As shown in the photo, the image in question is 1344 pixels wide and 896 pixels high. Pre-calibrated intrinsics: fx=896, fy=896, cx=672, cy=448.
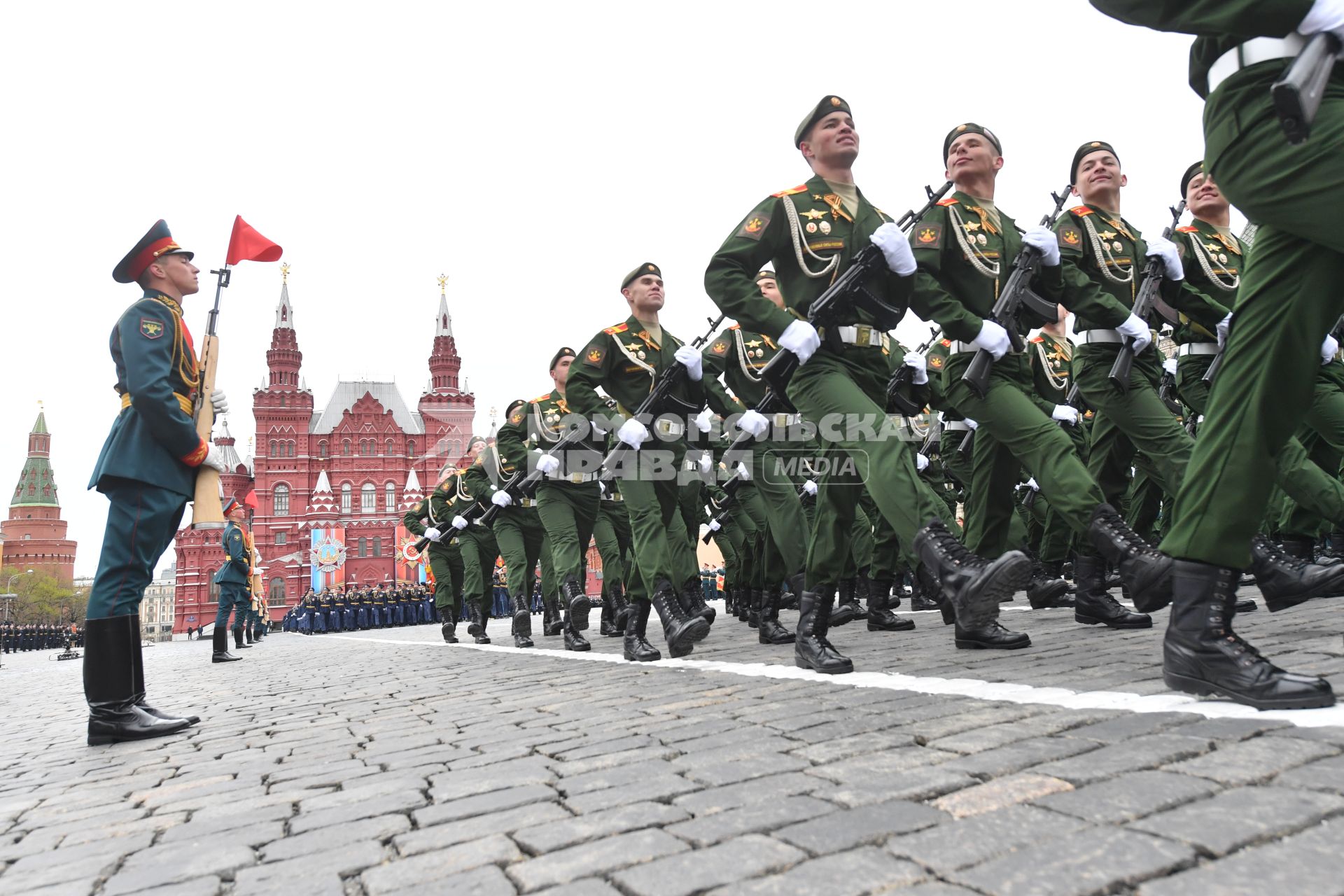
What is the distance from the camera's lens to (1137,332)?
16.5ft

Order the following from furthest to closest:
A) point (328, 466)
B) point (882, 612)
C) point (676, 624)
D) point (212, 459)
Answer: point (328, 466), point (882, 612), point (676, 624), point (212, 459)

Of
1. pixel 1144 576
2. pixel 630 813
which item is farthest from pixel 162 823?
pixel 1144 576

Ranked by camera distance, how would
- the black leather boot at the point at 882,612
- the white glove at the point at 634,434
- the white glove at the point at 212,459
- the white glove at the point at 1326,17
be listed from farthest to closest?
the black leather boot at the point at 882,612
the white glove at the point at 634,434
the white glove at the point at 212,459
the white glove at the point at 1326,17

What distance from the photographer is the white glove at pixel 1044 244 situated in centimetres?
499

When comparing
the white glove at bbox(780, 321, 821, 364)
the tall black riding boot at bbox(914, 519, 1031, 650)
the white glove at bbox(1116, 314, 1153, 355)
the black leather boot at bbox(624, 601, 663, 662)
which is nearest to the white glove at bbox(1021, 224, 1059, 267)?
the white glove at bbox(1116, 314, 1153, 355)

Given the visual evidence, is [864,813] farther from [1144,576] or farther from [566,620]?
[566,620]

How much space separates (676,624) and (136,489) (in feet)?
9.60

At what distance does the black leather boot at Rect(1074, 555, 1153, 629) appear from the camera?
15.7 feet

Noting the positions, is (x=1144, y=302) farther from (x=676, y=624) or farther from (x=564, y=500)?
(x=564, y=500)

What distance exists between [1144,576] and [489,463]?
8676 mm

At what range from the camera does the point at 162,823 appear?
2.28 meters

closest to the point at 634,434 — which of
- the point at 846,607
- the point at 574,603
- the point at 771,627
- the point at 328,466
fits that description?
the point at 771,627

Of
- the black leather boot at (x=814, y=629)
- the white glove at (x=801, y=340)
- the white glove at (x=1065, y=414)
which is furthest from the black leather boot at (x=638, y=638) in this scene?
the white glove at (x=1065, y=414)

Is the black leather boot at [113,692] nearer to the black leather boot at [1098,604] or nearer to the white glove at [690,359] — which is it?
the white glove at [690,359]
